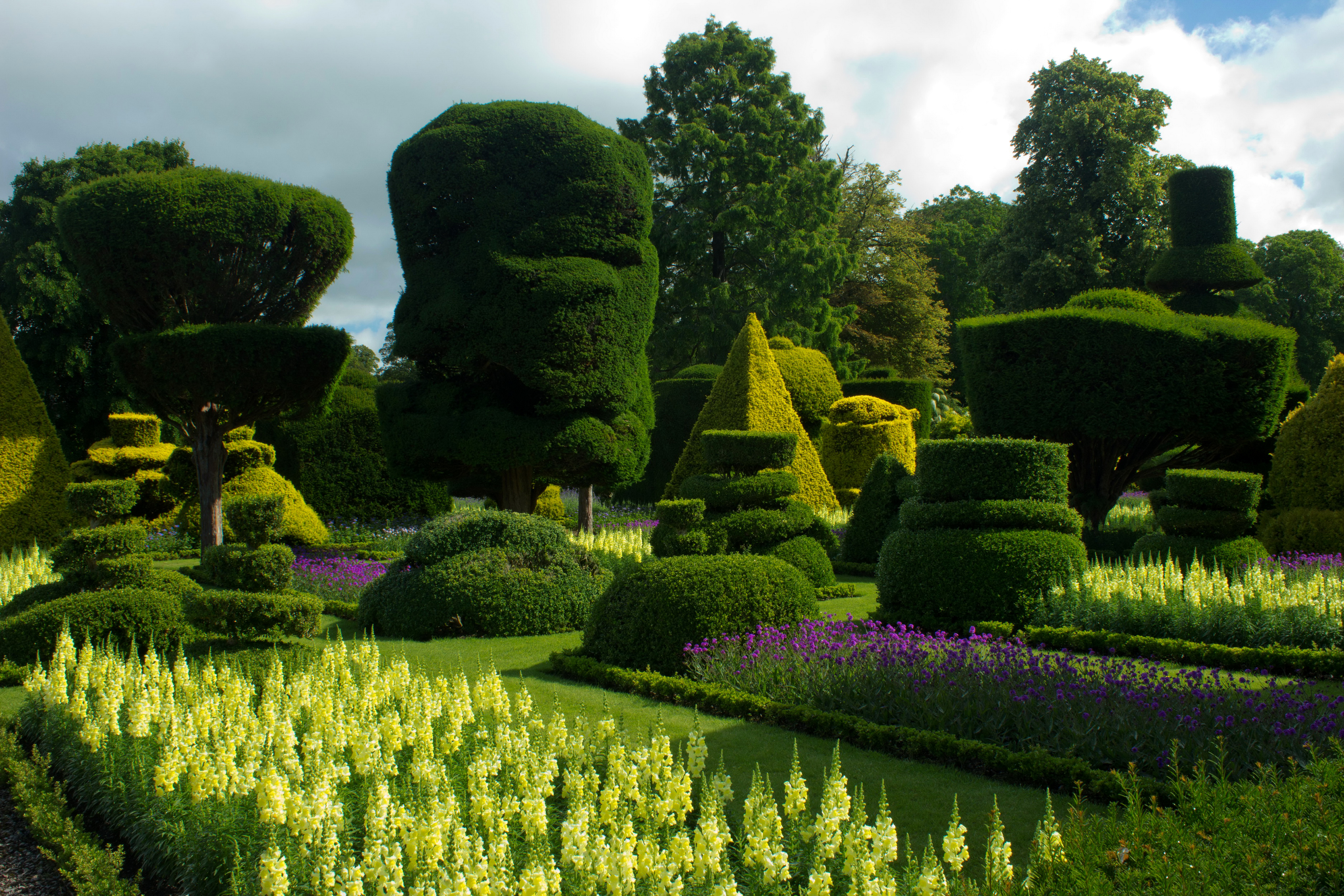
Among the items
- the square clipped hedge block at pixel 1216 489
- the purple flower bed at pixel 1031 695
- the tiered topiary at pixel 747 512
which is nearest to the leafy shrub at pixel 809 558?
the tiered topiary at pixel 747 512

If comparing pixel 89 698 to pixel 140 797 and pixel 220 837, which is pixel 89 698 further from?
pixel 220 837

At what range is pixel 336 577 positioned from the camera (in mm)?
11828

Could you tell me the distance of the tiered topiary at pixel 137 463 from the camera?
661 inches

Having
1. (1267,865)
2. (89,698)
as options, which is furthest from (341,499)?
(1267,865)

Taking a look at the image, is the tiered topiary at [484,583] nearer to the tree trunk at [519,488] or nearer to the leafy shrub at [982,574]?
the leafy shrub at [982,574]

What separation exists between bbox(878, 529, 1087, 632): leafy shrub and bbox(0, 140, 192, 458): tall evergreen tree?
2445 cm

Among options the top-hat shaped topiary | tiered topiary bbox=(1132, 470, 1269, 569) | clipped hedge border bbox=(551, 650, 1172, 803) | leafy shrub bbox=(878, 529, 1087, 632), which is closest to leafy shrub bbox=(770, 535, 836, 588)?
leafy shrub bbox=(878, 529, 1087, 632)

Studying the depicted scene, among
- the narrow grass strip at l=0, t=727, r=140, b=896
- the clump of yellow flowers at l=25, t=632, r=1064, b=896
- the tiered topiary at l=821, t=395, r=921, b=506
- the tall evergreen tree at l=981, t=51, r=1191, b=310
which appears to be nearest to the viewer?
the clump of yellow flowers at l=25, t=632, r=1064, b=896

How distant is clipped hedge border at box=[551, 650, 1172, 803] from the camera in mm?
4602

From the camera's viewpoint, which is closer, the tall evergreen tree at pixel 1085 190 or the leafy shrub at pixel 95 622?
the leafy shrub at pixel 95 622

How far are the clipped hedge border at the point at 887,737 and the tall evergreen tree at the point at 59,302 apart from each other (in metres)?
24.0

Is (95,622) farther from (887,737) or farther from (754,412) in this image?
(754,412)

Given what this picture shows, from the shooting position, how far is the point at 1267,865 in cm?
286

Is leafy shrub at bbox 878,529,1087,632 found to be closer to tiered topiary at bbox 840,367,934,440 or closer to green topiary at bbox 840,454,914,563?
green topiary at bbox 840,454,914,563
